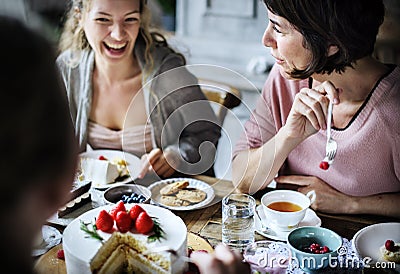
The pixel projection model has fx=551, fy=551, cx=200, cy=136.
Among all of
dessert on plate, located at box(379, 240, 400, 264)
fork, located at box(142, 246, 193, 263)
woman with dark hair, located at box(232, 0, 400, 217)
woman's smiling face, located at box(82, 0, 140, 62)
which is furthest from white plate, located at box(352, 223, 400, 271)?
woman's smiling face, located at box(82, 0, 140, 62)

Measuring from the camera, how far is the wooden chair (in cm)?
201

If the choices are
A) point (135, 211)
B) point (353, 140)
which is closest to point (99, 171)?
point (135, 211)

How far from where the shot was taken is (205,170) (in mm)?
1809

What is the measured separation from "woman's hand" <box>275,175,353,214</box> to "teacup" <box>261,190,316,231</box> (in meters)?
0.02

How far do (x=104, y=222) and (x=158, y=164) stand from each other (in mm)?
505

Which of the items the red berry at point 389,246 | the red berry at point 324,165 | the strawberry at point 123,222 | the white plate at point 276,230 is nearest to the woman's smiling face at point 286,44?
the red berry at point 324,165

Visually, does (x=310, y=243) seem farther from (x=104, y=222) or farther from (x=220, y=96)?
(x=220, y=96)

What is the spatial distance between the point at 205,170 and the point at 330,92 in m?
0.53

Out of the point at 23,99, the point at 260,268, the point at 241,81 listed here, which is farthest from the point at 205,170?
the point at 23,99

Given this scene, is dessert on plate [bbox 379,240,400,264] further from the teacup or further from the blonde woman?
the blonde woman

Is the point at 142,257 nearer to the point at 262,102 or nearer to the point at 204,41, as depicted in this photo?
the point at 262,102

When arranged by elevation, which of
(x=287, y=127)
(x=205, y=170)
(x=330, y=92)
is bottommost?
(x=205, y=170)

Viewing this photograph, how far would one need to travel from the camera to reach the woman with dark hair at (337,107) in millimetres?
1417

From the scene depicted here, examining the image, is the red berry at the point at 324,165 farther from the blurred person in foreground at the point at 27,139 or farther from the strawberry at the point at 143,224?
the blurred person in foreground at the point at 27,139
